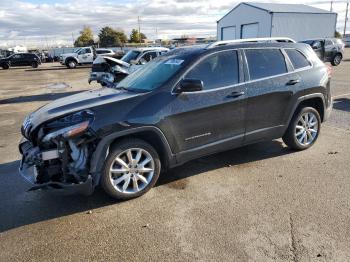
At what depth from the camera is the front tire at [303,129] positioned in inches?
225

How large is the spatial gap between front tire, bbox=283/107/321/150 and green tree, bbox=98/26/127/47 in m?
81.0

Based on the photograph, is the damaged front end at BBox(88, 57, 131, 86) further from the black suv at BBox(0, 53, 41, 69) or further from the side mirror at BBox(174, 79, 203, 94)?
the black suv at BBox(0, 53, 41, 69)

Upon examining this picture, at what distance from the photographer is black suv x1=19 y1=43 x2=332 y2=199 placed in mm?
4070

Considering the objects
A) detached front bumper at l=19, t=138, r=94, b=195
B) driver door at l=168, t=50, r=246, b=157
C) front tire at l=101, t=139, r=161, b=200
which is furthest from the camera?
driver door at l=168, t=50, r=246, b=157

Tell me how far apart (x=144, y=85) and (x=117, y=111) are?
2.58 feet

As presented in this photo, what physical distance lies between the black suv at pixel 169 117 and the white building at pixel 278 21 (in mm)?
36230

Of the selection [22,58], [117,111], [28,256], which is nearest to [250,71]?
[117,111]

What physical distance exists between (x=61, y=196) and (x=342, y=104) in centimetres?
777

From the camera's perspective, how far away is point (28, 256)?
3.39 metres

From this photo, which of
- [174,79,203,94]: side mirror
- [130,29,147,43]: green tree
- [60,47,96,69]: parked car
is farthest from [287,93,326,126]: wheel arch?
[130,29,147,43]: green tree

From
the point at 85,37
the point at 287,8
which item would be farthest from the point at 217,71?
the point at 85,37

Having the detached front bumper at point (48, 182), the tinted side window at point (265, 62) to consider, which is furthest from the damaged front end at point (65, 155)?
the tinted side window at point (265, 62)

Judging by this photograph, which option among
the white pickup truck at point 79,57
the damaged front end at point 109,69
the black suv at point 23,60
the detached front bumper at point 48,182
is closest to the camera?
the detached front bumper at point 48,182

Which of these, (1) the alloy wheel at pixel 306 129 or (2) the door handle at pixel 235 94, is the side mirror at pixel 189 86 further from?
A: (1) the alloy wheel at pixel 306 129
